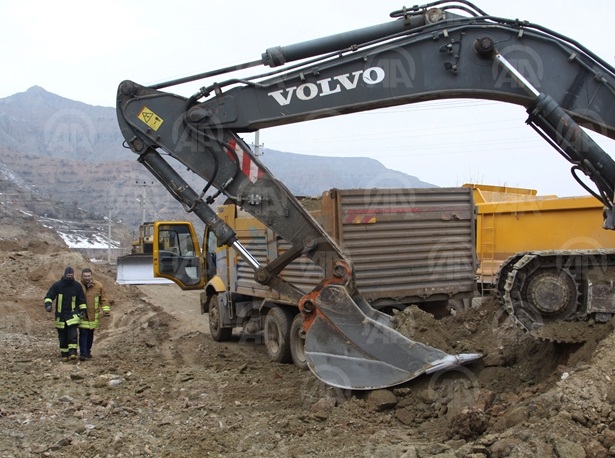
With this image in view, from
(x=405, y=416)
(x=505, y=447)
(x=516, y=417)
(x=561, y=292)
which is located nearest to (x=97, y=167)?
(x=561, y=292)

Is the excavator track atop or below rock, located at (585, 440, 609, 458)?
atop

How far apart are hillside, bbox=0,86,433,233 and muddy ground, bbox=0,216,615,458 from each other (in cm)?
3984

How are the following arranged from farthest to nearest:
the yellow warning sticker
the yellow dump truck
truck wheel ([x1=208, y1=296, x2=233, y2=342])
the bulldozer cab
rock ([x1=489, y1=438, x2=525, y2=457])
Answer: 1. the bulldozer cab
2. truck wheel ([x1=208, y1=296, x2=233, y2=342])
3. the yellow warning sticker
4. the yellow dump truck
5. rock ([x1=489, y1=438, x2=525, y2=457])

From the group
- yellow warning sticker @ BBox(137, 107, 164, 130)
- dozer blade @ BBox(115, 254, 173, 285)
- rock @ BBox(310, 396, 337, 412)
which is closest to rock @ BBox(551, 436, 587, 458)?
Result: rock @ BBox(310, 396, 337, 412)

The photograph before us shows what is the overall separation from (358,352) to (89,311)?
5130 mm

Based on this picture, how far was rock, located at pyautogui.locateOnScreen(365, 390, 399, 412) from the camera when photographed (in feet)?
19.9

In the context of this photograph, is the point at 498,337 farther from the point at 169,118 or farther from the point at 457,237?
the point at 169,118

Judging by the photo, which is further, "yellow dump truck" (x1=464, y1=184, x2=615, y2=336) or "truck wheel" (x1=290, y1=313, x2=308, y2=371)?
"truck wheel" (x1=290, y1=313, x2=308, y2=371)

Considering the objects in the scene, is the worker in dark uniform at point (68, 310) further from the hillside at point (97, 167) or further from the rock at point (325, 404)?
the hillside at point (97, 167)

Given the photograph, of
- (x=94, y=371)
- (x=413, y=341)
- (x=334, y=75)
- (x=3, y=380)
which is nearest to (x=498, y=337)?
(x=413, y=341)

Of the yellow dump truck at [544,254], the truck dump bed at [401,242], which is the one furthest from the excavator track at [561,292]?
the truck dump bed at [401,242]

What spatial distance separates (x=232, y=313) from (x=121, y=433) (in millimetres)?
5390

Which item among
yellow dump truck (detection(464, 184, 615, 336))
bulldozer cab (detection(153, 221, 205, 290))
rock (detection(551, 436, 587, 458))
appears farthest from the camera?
bulldozer cab (detection(153, 221, 205, 290))

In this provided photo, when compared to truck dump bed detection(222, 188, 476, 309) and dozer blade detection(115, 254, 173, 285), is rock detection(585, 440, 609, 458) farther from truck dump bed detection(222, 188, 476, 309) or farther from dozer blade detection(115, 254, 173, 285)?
dozer blade detection(115, 254, 173, 285)
